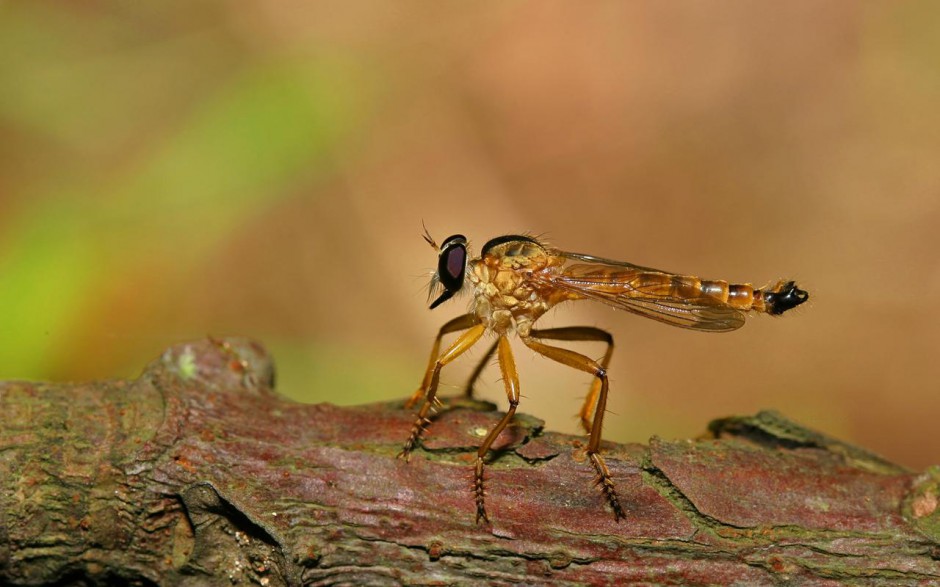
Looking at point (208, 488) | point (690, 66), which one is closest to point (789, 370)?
point (690, 66)

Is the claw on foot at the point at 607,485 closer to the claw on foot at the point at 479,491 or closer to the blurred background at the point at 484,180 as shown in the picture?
the claw on foot at the point at 479,491

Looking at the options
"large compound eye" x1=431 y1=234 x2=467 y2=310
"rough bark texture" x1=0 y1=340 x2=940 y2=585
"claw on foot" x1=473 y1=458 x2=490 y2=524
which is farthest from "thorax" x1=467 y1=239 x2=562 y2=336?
"claw on foot" x1=473 y1=458 x2=490 y2=524

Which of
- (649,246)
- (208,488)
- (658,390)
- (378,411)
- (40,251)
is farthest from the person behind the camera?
(649,246)

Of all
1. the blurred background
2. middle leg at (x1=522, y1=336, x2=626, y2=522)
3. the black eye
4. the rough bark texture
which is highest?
the blurred background

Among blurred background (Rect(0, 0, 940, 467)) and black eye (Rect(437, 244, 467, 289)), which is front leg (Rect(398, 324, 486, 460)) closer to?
black eye (Rect(437, 244, 467, 289))

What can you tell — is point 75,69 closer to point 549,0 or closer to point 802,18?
point 549,0

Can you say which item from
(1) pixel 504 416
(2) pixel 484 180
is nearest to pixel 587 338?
(1) pixel 504 416
